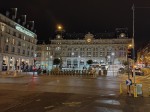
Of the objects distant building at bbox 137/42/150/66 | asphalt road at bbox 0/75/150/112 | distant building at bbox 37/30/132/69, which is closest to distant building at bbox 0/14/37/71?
distant building at bbox 37/30/132/69

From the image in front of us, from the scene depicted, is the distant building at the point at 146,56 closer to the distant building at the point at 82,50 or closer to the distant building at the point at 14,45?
the distant building at the point at 82,50

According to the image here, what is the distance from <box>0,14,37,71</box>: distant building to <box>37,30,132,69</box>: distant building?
20026mm

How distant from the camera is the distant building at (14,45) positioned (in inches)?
3127

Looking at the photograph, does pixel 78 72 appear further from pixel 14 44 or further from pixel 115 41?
pixel 115 41

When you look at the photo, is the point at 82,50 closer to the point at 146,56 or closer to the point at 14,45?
the point at 146,56

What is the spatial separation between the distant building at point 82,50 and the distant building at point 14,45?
20026 mm

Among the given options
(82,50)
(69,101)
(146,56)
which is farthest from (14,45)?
(69,101)

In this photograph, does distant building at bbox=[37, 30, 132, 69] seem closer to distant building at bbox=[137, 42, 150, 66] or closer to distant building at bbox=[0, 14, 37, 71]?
distant building at bbox=[137, 42, 150, 66]

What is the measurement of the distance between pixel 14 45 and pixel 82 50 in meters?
51.9

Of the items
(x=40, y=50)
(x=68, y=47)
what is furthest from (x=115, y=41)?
(x=40, y=50)

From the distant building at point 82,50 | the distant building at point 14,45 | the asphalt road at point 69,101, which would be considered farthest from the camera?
the distant building at point 82,50

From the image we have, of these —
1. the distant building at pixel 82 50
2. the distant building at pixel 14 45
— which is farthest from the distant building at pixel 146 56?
the distant building at pixel 14 45

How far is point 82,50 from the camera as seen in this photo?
131250mm

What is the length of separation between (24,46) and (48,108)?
90119 mm
